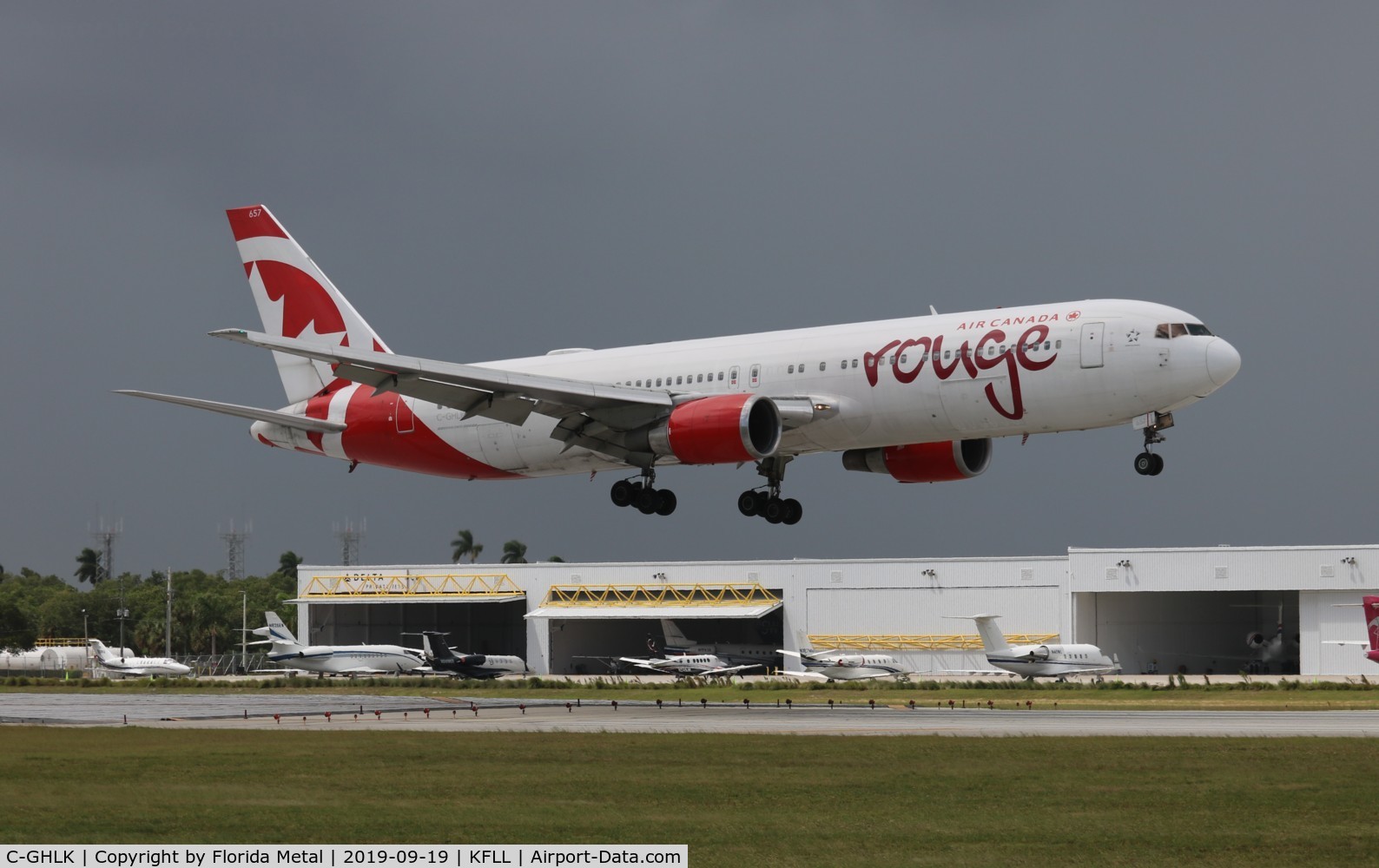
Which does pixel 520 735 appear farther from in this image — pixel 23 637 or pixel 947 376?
pixel 23 637

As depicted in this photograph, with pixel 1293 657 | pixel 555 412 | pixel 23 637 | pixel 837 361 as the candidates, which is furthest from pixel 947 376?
pixel 23 637

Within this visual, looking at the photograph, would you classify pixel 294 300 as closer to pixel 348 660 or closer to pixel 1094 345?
pixel 1094 345

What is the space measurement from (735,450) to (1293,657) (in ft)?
227

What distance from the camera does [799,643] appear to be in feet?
352

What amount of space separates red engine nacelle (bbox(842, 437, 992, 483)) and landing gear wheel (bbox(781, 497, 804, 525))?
236 cm

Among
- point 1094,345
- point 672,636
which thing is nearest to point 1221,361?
point 1094,345

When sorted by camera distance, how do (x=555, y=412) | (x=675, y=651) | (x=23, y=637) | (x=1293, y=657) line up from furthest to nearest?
(x=23, y=637), (x=675, y=651), (x=1293, y=657), (x=555, y=412)

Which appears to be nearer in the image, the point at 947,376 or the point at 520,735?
the point at 947,376

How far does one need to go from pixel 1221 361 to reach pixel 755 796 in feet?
52.1

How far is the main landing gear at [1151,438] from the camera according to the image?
39.9 m

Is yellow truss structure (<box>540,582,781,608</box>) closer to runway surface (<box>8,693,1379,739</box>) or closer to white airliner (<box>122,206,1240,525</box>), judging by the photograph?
runway surface (<box>8,693,1379,739</box>)

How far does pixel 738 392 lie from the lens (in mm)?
44375

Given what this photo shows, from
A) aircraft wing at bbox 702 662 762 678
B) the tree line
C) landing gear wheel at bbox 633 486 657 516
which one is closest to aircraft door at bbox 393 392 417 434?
landing gear wheel at bbox 633 486 657 516

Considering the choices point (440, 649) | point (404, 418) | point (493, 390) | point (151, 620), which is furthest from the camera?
point (151, 620)
